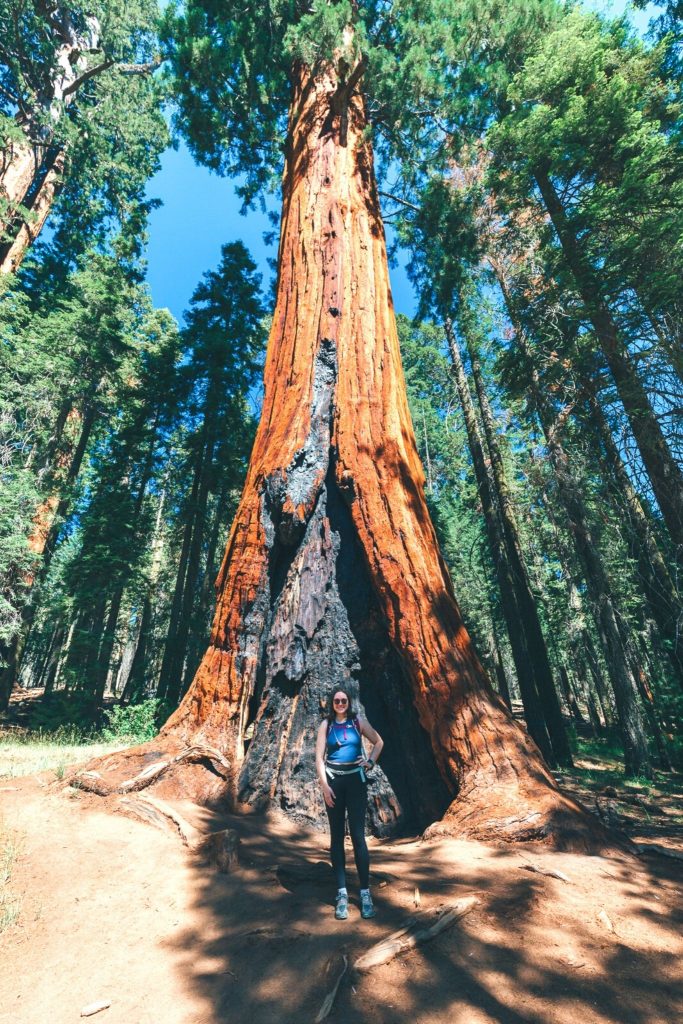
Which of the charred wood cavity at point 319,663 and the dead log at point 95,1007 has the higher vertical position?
the charred wood cavity at point 319,663

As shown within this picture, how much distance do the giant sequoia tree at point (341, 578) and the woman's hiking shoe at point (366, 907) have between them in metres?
1.18

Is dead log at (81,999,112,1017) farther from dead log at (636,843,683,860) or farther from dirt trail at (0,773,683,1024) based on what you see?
dead log at (636,843,683,860)

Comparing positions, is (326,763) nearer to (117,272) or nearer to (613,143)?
(613,143)

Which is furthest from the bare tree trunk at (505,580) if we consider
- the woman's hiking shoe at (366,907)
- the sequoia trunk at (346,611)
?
the woman's hiking shoe at (366,907)

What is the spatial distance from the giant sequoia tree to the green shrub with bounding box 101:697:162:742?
22.0 feet

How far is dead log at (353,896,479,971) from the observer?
2.25 m

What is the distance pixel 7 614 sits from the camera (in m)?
11.4

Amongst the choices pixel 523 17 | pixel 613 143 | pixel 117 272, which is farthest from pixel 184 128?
pixel 117 272

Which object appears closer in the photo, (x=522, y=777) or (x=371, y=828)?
(x=522, y=777)

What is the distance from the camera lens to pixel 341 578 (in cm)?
497

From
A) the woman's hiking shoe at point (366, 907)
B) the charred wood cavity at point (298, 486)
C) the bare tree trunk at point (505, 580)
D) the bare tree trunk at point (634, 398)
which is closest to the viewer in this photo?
the woman's hiking shoe at point (366, 907)

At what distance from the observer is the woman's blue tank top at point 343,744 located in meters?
3.15

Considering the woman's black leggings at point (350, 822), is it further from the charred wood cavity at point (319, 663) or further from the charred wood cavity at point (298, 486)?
the charred wood cavity at point (298, 486)

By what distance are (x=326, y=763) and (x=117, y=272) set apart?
734 inches
